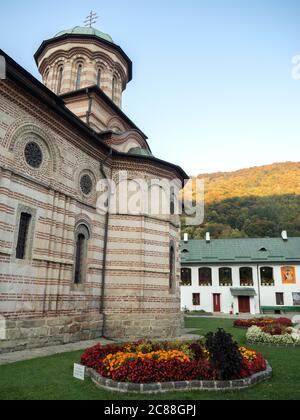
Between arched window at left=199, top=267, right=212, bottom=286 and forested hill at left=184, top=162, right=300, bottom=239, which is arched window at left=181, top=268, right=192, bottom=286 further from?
forested hill at left=184, top=162, right=300, bottom=239

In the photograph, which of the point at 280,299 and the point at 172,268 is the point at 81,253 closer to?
the point at 172,268

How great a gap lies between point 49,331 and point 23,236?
3.11m

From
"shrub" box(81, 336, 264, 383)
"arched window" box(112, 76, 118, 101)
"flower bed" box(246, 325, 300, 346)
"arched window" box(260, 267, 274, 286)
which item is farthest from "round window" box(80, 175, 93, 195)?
"arched window" box(260, 267, 274, 286)

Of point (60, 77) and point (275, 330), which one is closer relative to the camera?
point (275, 330)

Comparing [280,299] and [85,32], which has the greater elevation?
[85,32]

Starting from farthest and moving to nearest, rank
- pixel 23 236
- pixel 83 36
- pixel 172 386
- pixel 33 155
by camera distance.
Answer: pixel 83 36 → pixel 33 155 → pixel 23 236 → pixel 172 386

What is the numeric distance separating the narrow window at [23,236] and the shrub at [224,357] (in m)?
6.32

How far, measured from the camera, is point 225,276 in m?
33.9

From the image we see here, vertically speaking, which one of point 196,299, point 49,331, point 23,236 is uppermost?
point 23,236

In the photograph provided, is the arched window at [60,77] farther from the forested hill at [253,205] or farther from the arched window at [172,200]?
the forested hill at [253,205]

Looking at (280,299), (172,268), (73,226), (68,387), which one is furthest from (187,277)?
(68,387)

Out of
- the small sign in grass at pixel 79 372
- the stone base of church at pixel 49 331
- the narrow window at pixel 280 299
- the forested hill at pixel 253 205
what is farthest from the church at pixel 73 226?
the forested hill at pixel 253 205

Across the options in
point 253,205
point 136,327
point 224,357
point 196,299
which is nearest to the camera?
point 224,357

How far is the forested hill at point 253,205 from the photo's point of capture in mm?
54156
